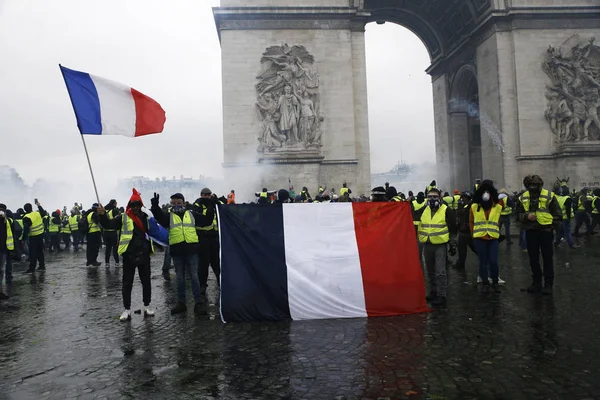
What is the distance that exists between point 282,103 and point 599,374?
19671 mm

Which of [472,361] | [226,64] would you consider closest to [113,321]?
[472,361]

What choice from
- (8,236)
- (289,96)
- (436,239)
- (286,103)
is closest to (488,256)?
(436,239)

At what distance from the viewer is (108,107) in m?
7.66

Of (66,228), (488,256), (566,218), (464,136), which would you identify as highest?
(464,136)

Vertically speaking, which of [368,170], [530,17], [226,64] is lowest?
[368,170]

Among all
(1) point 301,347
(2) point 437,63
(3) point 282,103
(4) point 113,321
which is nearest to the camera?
(1) point 301,347

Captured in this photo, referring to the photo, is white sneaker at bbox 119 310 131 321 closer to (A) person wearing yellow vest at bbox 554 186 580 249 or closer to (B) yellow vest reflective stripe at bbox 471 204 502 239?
(B) yellow vest reflective stripe at bbox 471 204 502 239

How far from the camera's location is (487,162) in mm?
26062

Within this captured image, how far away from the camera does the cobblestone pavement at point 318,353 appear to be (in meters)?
4.41

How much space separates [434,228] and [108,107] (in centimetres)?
537

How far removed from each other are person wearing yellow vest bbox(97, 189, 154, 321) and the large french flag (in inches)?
52.3

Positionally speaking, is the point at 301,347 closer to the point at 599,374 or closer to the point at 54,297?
the point at 599,374

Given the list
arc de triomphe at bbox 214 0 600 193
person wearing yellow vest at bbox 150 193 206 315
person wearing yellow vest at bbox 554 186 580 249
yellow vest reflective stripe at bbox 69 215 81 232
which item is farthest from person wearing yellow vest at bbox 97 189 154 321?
yellow vest reflective stripe at bbox 69 215 81 232

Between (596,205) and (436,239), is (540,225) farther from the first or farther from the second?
(596,205)
